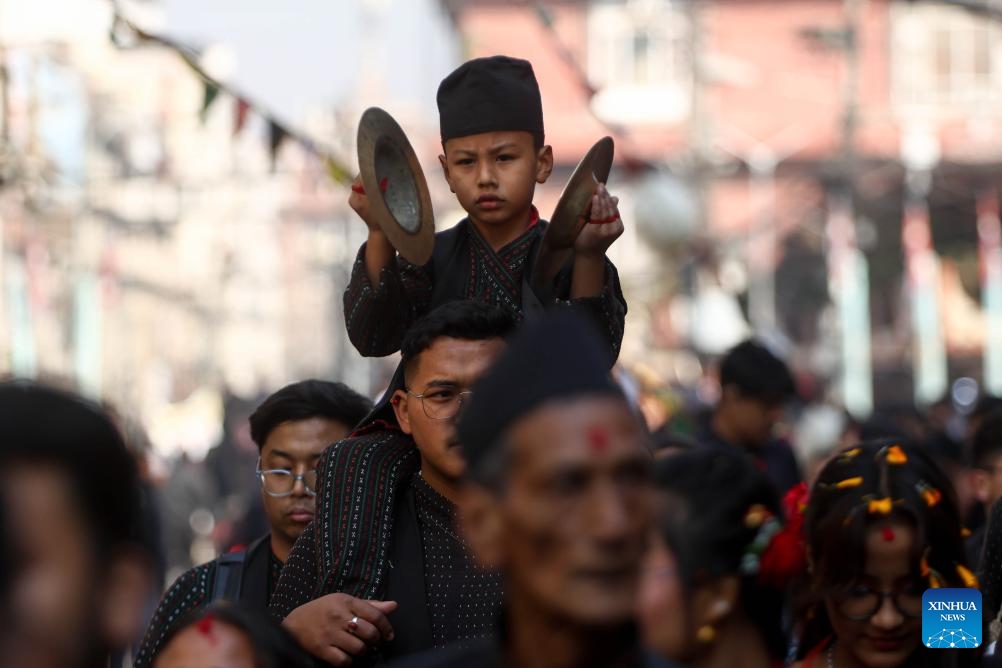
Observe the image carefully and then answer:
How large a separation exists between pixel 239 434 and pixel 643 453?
1495cm

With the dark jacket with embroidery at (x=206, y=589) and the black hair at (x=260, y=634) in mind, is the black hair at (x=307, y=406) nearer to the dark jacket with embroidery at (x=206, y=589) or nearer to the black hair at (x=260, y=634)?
the dark jacket with embroidery at (x=206, y=589)

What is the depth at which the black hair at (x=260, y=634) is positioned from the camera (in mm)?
3686

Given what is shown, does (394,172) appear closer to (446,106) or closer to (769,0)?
(446,106)

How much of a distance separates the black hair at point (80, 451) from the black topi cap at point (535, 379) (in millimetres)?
520

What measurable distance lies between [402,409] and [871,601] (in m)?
1.21

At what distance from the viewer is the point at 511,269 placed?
498cm

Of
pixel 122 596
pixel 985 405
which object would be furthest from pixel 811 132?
pixel 122 596

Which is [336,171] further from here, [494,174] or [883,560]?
[883,560]

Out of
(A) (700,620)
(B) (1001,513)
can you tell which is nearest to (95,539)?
(A) (700,620)

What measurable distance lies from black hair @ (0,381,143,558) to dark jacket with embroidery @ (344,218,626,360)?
6.59 feet

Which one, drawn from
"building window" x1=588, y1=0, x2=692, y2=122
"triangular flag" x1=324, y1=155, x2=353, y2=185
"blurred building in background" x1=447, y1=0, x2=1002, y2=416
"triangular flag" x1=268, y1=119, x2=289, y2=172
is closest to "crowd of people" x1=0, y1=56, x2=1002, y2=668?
"triangular flag" x1=268, y1=119, x2=289, y2=172

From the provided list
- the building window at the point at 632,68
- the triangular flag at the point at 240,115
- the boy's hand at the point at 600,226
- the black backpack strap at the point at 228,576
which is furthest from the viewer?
the building window at the point at 632,68

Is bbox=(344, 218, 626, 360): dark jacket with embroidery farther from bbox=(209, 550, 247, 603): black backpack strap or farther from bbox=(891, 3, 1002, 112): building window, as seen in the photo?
bbox=(891, 3, 1002, 112): building window

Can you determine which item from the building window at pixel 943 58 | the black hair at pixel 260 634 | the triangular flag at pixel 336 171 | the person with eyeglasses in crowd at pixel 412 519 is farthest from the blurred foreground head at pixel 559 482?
the building window at pixel 943 58
